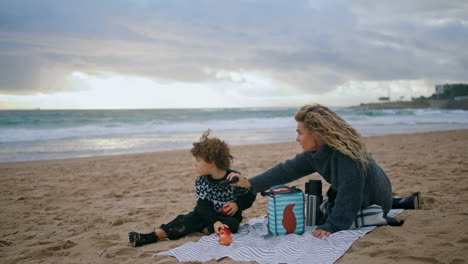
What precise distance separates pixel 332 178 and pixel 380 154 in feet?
20.2

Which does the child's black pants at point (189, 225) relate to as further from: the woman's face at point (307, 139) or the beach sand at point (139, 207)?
the woman's face at point (307, 139)

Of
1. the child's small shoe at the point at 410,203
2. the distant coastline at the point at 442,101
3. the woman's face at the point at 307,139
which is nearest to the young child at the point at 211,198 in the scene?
the woman's face at the point at 307,139

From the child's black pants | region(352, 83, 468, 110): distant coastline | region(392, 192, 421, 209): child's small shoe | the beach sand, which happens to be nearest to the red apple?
the child's black pants

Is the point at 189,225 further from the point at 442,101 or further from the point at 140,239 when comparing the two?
the point at 442,101

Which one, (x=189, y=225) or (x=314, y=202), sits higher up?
(x=314, y=202)

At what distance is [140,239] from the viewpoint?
3.01 metres

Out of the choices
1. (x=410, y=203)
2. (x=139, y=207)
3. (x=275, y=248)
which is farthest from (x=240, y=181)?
(x=139, y=207)

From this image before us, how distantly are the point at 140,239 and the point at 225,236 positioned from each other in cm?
77

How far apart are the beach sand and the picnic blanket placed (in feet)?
0.27

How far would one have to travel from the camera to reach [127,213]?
430cm

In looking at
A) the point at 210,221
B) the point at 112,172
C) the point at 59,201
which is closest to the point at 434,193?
the point at 210,221

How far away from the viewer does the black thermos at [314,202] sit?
125 inches

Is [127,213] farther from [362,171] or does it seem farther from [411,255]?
[411,255]

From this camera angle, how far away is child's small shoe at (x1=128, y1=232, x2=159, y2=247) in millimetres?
2986
